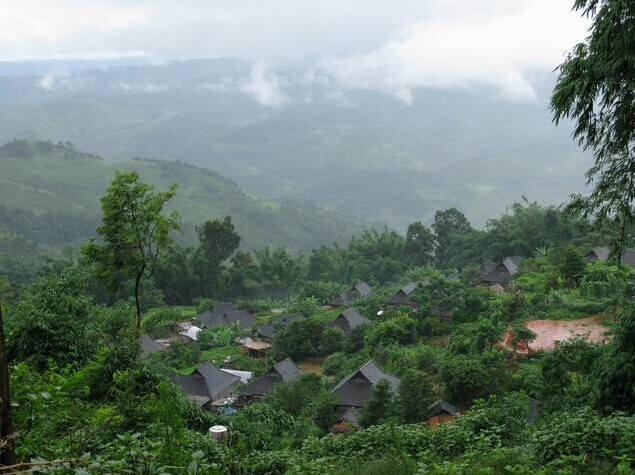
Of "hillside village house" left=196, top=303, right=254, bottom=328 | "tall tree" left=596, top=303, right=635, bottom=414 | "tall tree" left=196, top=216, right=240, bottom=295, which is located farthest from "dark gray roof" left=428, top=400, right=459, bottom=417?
"tall tree" left=196, top=216, right=240, bottom=295

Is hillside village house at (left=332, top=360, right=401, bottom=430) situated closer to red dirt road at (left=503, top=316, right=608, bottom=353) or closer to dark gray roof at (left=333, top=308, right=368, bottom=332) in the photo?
red dirt road at (left=503, top=316, right=608, bottom=353)

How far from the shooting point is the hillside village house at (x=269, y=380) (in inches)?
851

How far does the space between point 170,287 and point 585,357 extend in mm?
36227

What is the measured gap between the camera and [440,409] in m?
15.0

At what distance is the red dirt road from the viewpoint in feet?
65.4

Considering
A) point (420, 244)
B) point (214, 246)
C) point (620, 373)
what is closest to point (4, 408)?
point (620, 373)

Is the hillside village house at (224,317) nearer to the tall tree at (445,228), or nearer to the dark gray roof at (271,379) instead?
the dark gray roof at (271,379)

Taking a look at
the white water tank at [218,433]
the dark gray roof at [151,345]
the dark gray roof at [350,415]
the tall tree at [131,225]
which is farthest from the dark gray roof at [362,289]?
the white water tank at [218,433]

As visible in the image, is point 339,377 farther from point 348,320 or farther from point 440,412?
point 348,320

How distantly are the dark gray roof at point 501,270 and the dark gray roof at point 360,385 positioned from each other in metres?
18.1

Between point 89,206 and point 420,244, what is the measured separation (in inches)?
2399

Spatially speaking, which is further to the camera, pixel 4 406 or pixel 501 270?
pixel 501 270

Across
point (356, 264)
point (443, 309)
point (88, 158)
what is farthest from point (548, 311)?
point (88, 158)

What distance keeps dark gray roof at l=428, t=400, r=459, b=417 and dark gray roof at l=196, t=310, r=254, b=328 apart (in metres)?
23.5
